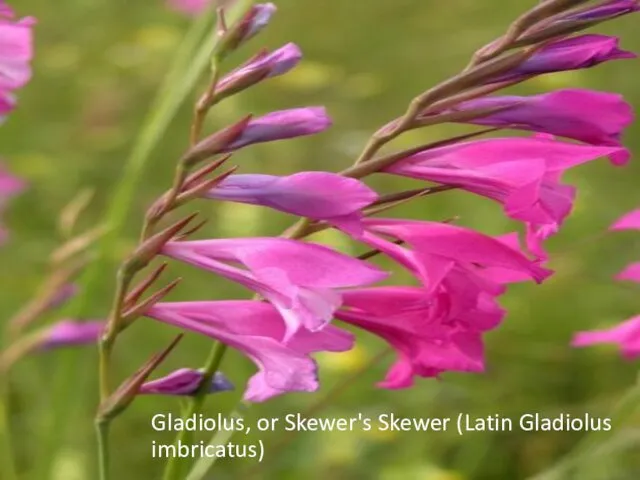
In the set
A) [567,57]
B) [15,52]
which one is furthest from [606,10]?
[15,52]

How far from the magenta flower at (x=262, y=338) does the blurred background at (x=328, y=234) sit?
9.1 inches

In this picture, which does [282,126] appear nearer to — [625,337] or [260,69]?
[260,69]

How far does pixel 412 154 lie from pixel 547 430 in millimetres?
726

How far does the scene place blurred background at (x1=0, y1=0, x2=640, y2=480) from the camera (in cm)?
104

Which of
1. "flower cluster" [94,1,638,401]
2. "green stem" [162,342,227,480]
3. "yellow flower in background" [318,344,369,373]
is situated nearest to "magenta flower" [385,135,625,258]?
"flower cluster" [94,1,638,401]

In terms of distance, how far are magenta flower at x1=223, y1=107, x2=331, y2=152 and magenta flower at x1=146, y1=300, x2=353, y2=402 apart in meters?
0.07

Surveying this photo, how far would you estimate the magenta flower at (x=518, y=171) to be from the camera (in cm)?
40

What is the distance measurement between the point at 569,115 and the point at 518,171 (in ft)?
0.10

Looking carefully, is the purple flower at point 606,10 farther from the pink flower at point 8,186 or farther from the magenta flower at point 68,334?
the pink flower at point 8,186

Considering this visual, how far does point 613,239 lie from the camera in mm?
1558

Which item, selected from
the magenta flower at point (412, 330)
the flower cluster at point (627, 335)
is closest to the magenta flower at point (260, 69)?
the magenta flower at point (412, 330)

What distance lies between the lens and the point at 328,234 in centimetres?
122

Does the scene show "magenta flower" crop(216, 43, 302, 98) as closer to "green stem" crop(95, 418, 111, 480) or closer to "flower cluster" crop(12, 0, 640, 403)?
"flower cluster" crop(12, 0, 640, 403)

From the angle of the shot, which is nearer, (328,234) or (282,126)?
(282,126)
